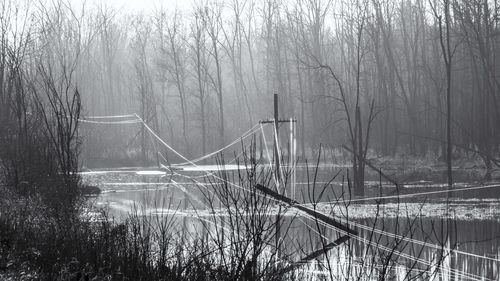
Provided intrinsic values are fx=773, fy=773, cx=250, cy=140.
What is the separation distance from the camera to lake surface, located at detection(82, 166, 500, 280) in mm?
10703

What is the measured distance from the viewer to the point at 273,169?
20500 mm

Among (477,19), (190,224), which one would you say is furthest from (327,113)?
(190,224)

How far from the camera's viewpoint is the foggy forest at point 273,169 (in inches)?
324

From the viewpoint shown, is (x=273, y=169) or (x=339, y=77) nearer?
(x=273, y=169)

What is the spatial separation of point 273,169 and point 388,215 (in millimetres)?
3652

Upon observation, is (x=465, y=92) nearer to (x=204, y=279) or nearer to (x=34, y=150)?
(x=34, y=150)

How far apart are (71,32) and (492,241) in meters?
50.5

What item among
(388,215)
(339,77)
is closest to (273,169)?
(388,215)

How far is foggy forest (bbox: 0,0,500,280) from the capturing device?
324 inches

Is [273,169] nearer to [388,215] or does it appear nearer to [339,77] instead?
[388,215]

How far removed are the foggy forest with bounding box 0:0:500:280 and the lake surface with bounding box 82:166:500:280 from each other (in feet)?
0.28

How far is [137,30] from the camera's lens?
204ft

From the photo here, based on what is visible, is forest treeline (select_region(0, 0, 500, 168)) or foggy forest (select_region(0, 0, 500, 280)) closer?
foggy forest (select_region(0, 0, 500, 280))

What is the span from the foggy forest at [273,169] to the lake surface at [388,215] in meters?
0.08
